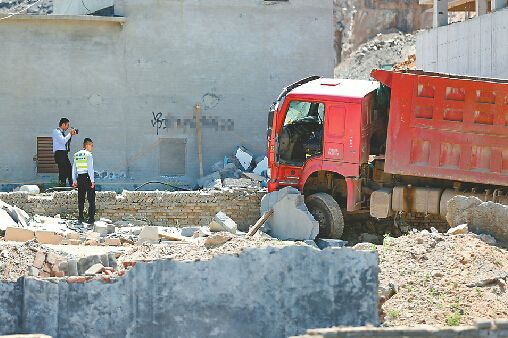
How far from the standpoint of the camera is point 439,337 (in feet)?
28.9

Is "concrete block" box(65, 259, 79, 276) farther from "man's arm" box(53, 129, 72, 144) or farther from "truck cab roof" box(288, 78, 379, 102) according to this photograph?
"man's arm" box(53, 129, 72, 144)

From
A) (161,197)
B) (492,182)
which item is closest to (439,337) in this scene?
(492,182)

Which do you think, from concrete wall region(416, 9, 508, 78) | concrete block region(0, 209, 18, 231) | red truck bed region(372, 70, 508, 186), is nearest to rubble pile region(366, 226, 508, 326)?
red truck bed region(372, 70, 508, 186)

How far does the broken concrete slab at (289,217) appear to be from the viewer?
710 inches

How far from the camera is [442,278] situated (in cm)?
1265

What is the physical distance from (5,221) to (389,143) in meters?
6.50

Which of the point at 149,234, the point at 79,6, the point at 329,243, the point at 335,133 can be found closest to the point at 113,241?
the point at 149,234

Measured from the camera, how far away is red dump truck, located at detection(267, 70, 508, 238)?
1725 centimetres

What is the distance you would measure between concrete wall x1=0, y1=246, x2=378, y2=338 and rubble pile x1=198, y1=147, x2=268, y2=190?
10.5 metres

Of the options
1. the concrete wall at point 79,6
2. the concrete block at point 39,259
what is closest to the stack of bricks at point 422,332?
the concrete block at point 39,259

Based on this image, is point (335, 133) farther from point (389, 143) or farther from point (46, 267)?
point (46, 267)

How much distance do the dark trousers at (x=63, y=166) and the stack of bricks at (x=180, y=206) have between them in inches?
69.2

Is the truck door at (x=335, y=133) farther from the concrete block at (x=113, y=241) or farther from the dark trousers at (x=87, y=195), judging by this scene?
the dark trousers at (x=87, y=195)

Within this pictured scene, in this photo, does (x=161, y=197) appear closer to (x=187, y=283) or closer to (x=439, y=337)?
(x=187, y=283)
